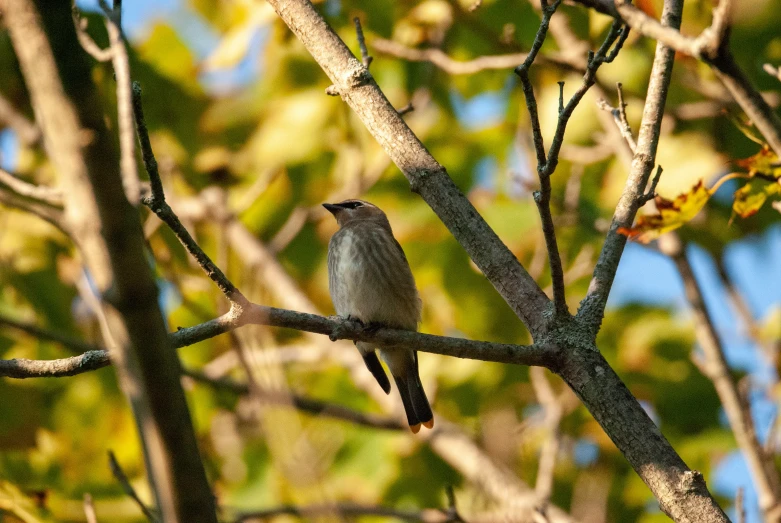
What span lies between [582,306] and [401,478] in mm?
3983

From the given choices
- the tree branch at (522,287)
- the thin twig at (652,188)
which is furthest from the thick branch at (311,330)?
the thin twig at (652,188)

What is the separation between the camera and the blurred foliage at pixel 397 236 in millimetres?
5684

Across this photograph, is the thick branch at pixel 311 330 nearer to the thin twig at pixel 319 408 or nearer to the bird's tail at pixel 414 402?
the thin twig at pixel 319 408

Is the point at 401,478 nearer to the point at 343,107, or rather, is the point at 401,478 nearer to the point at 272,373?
the point at 343,107

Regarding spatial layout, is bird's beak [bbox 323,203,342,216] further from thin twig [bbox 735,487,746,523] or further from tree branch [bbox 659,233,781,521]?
thin twig [bbox 735,487,746,523]

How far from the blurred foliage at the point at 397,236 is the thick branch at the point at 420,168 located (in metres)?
1.97

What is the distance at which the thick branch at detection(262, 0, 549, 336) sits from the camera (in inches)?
128

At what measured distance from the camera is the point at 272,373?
324 centimetres

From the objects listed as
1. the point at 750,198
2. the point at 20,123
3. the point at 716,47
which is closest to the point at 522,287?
the point at 750,198

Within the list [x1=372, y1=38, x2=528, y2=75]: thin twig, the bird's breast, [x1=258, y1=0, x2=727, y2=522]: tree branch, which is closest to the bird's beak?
the bird's breast

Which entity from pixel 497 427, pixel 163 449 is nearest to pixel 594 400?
pixel 163 449

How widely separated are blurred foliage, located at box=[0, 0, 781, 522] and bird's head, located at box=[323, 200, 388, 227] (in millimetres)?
251

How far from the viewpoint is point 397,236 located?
23.2 ft

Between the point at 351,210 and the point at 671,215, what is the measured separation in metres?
3.94
